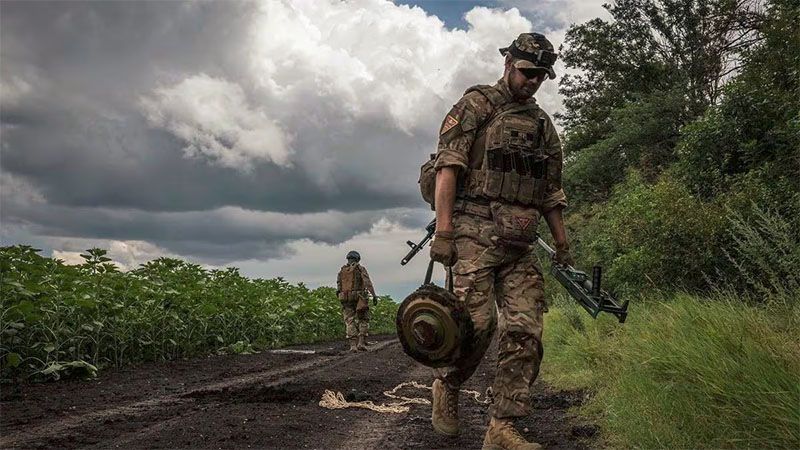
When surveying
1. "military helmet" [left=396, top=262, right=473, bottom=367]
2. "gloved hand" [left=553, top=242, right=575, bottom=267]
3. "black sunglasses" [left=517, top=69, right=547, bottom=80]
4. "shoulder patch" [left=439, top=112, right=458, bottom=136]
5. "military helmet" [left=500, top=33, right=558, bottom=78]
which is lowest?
"military helmet" [left=396, top=262, right=473, bottom=367]

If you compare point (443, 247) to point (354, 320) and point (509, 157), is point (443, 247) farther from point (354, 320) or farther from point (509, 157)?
point (354, 320)

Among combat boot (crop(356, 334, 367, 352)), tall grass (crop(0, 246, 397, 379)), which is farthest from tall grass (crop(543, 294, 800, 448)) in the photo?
combat boot (crop(356, 334, 367, 352))

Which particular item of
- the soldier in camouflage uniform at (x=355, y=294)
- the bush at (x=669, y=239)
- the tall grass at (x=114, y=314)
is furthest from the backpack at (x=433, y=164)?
the soldier in camouflage uniform at (x=355, y=294)

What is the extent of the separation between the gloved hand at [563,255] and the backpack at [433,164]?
99 centimetres

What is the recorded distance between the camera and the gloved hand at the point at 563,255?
532 centimetres

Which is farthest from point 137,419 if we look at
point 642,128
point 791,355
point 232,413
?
point 642,128

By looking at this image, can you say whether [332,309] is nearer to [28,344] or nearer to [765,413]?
[28,344]

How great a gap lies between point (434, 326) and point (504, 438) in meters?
0.79

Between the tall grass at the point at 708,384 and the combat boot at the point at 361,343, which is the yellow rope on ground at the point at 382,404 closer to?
the tall grass at the point at 708,384

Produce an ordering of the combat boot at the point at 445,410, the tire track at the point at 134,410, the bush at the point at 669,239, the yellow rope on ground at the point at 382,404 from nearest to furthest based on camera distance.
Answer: the combat boot at the point at 445,410, the tire track at the point at 134,410, the yellow rope on ground at the point at 382,404, the bush at the point at 669,239

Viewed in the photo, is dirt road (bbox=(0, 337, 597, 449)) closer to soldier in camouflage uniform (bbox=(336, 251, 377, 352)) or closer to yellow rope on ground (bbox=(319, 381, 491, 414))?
yellow rope on ground (bbox=(319, 381, 491, 414))

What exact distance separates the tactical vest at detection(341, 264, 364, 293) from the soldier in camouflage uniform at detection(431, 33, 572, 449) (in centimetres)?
1290

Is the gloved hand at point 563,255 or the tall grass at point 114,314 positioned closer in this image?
the gloved hand at point 563,255

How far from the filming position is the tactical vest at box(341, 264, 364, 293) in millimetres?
17797
